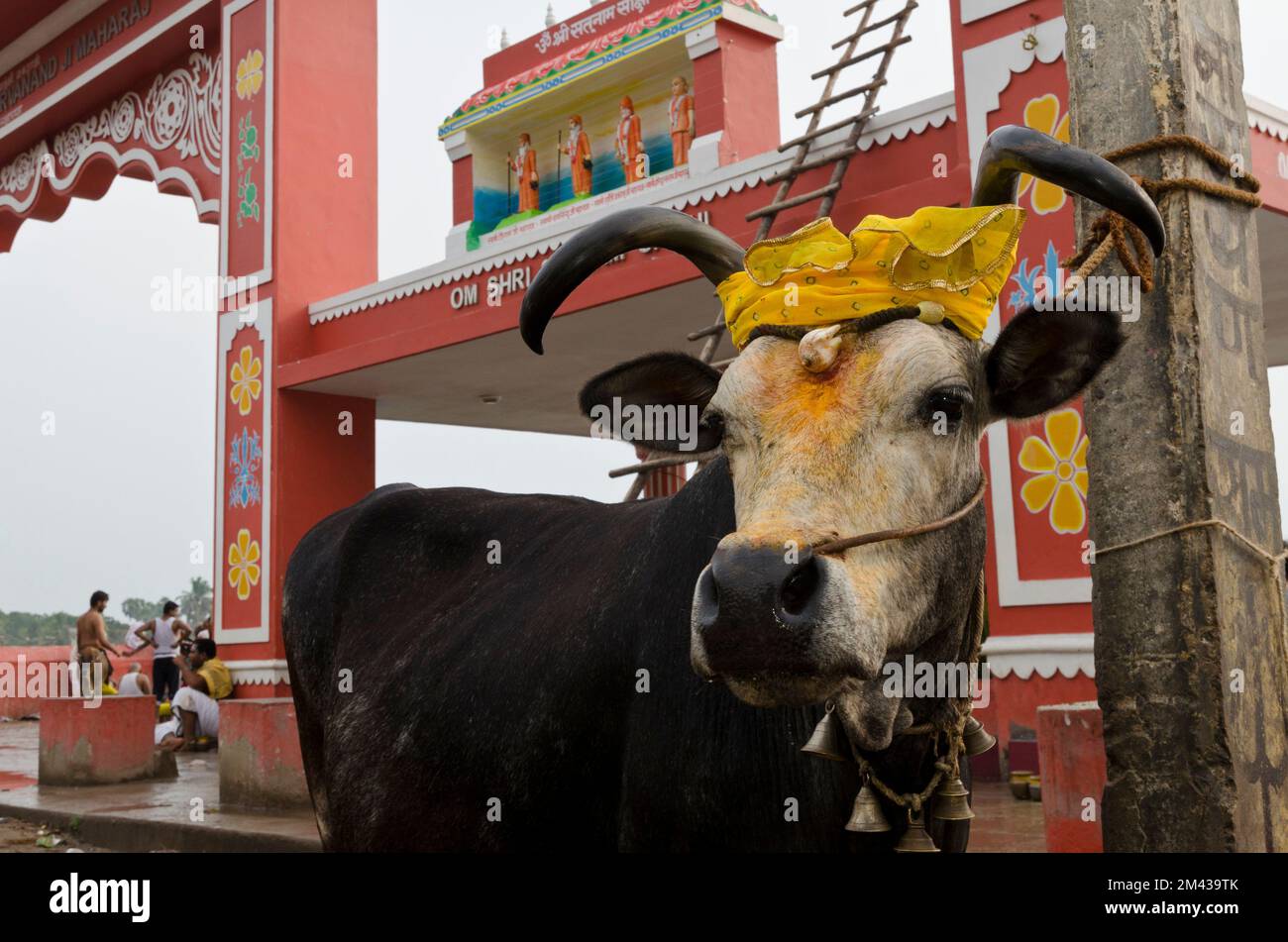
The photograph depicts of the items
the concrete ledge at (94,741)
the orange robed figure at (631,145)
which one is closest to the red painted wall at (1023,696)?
the concrete ledge at (94,741)

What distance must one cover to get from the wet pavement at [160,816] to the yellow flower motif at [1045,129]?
174 inches

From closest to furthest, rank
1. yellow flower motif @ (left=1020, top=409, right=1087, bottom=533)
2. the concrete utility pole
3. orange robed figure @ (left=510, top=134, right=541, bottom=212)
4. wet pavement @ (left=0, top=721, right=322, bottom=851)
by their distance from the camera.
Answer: the concrete utility pole → yellow flower motif @ (left=1020, top=409, right=1087, bottom=533) → wet pavement @ (left=0, top=721, right=322, bottom=851) → orange robed figure @ (left=510, top=134, right=541, bottom=212)

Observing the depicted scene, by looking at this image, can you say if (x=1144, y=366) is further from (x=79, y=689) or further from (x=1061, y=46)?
(x=79, y=689)

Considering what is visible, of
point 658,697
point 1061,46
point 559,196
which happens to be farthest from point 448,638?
point 559,196

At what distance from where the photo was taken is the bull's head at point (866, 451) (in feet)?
6.10

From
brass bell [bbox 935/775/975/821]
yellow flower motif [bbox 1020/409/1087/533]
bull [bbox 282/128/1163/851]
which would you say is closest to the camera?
bull [bbox 282/128/1163/851]

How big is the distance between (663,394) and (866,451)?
74cm

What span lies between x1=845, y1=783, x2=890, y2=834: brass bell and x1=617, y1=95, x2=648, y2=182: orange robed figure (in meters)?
11.3

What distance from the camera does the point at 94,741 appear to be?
8.73 meters

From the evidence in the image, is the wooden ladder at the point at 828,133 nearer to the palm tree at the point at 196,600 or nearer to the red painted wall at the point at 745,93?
the red painted wall at the point at 745,93

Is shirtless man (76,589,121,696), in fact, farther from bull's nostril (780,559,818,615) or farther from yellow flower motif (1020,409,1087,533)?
bull's nostril (780,559,818,615)

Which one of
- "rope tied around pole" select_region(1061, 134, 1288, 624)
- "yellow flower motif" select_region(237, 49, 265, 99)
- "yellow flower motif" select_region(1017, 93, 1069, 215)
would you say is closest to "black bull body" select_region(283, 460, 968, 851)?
"rope tied around pole" select_region(1061, 134, 1288, 624)

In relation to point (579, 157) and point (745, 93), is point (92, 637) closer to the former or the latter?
point (579, 157)

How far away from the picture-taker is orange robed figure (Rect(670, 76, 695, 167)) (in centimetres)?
1202
